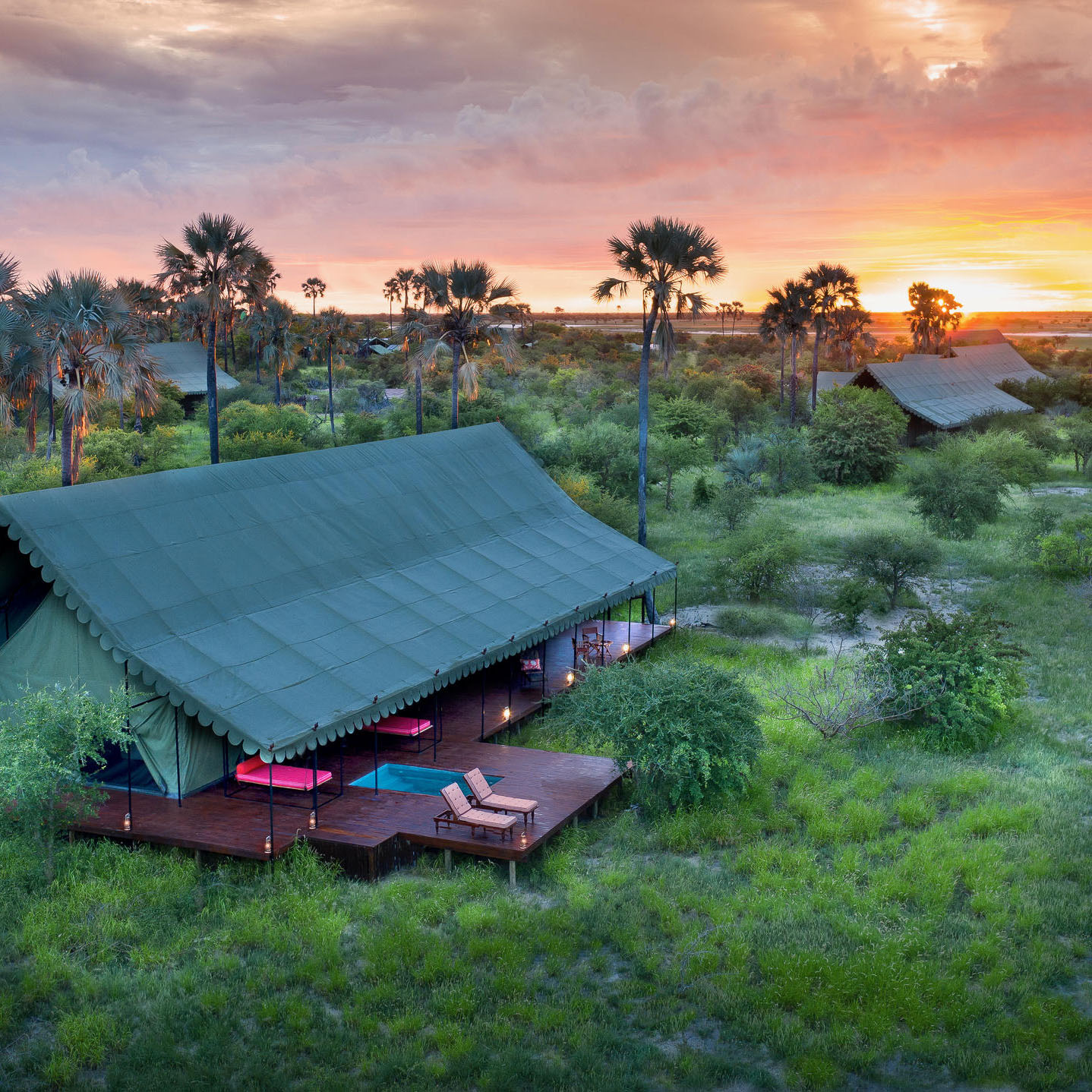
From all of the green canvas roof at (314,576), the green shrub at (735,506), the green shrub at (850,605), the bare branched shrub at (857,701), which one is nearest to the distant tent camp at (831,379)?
the green shrub at (735,506)

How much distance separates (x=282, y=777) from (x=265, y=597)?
273 cm

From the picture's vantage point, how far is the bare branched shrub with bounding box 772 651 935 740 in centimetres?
1783

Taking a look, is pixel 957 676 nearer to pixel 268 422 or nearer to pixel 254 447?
pixel 254 447

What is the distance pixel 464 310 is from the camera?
29828 millimetres

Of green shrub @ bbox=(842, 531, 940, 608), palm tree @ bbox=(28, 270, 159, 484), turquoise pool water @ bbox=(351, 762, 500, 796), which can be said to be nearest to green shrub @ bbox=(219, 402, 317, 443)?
palm tree @ bbox=(28, 270, 159, 484)

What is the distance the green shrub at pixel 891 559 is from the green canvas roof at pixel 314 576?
267 inches

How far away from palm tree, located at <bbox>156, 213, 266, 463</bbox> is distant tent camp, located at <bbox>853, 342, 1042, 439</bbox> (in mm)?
35444

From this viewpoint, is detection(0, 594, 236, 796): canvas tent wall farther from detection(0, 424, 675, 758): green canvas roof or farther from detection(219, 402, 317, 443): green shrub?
detection(219, 402, 317, 443): green shrub

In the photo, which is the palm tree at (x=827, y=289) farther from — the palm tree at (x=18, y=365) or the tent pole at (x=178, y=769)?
the tent pole at (x=178, y=769)

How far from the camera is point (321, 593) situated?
16.7m

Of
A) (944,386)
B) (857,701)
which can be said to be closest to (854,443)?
(944,386)

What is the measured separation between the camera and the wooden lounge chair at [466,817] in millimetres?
13211

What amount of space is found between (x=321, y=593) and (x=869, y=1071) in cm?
1034

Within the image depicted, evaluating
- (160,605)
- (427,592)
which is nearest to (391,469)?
(427,592)
